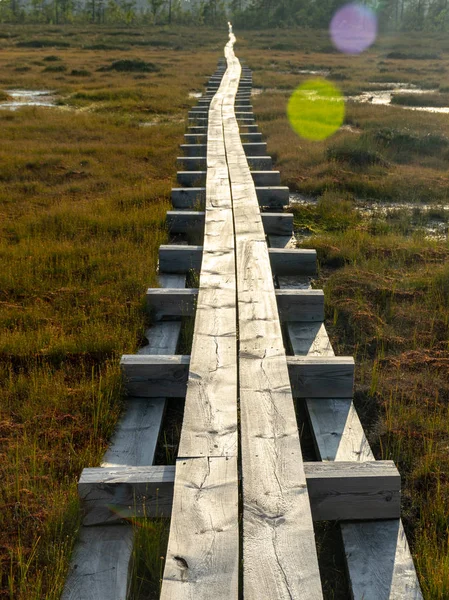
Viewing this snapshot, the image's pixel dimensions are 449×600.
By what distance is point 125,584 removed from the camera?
2.19 meters

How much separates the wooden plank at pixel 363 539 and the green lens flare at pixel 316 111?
8.80 m

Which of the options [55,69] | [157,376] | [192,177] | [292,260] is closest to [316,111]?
[192,177]

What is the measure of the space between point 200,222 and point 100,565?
4.01 m

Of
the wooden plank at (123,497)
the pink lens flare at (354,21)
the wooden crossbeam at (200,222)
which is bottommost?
the wooden plank at (123,497)

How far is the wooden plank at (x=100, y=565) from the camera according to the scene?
2160 mm

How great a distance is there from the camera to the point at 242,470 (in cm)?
236

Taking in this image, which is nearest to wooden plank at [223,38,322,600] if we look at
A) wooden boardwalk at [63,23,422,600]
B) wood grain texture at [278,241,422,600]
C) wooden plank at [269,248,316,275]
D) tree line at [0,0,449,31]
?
wooden boardwalk at [63,23,422,600]

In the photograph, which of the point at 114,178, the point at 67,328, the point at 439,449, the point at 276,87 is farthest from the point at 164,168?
the point at 276,87

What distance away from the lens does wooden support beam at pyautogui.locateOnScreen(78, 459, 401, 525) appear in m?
2.44

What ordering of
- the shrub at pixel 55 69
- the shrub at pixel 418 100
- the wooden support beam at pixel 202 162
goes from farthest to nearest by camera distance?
the shrub at pixel 55 69
the shrub at pixel 418 100
the wooden support beam at pixel 202 162

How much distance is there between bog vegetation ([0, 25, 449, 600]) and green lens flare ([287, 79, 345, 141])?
471 mm

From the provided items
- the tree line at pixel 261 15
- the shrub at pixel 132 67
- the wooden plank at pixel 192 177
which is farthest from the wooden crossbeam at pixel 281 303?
the tree line at pixel 261 15

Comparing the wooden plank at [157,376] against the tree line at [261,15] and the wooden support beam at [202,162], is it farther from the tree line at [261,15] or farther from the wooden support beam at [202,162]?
the tree line at [261,15]

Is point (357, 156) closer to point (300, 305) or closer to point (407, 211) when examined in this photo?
point (407, 211)
